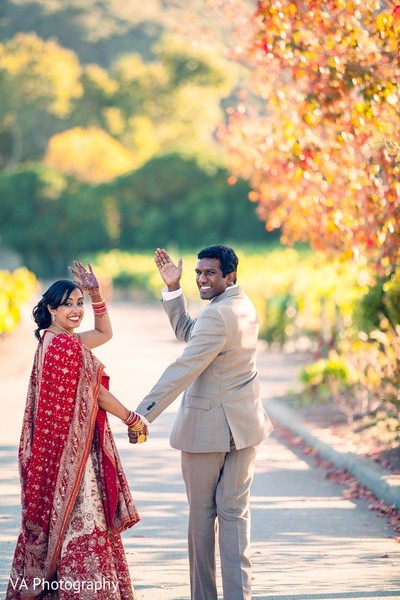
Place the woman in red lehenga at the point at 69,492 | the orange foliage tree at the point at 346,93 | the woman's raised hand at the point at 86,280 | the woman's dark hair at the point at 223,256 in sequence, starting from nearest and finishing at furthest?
1. the woman in red lehenga at the point at 69,492
2. the woman's dark hair at the point at 223,256
3. the woman's raised hand at the point at 86,280
4. the orange foliage tree at the point at 346,93

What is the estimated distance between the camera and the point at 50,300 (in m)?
6.21

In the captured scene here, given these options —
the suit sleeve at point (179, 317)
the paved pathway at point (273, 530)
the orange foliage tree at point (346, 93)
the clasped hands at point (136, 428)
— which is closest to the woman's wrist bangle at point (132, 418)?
the clasped hands at point (136, 428)

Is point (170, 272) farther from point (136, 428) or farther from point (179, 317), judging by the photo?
point (136, 428)

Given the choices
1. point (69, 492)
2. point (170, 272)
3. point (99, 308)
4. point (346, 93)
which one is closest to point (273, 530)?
point (170, 272)

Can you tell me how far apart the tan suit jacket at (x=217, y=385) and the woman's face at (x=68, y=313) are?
0.51m

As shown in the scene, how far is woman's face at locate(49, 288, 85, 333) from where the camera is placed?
619cm

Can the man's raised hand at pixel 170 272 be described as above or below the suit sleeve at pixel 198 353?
above

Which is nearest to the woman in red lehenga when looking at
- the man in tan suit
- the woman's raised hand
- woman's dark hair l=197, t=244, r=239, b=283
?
the man in tan suit

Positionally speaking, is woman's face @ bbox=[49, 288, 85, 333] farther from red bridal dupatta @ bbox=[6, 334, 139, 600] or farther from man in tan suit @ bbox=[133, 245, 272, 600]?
man in tan suit @ bbox=[133, 245, 272, 600]

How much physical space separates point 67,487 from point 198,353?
893 mm

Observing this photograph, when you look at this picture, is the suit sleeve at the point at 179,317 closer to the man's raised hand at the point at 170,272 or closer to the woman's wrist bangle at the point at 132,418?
the man's raised hand at the point at 170,272

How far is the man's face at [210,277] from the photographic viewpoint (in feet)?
20.8

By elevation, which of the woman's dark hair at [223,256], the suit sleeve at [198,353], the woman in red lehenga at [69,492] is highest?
the woman's dark hair at [223,256]

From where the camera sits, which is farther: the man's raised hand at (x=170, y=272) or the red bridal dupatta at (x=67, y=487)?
the man's raised hand at (x=170, y=272)
